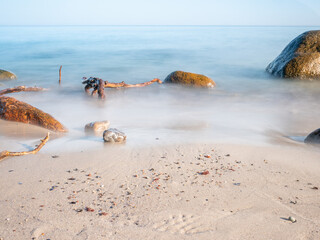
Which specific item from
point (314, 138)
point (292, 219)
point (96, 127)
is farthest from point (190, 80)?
point (292, 219)

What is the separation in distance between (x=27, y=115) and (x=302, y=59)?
826 cm

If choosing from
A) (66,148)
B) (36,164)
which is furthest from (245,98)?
(36,164)

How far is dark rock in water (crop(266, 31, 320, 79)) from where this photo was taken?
9.30m

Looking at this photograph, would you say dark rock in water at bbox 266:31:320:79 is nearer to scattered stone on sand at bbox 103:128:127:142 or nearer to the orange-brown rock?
scattered stone on sand at bbox 103:128:127:142

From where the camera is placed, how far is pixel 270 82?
376 inches

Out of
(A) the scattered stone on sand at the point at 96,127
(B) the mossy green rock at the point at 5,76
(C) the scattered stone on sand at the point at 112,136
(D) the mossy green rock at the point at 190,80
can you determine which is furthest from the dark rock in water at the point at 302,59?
(B) the mossy green rock at the point at 5,76

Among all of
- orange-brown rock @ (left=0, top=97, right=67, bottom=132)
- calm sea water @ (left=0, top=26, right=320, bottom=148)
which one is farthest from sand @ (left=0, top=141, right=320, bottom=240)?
orange-brown rock @ (left=0, top=97, right=67, bottom=132)

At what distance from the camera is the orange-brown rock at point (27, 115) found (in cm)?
444

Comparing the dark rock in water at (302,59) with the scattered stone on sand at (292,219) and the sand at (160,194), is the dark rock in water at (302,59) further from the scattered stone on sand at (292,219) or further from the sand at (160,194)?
the scattered stone on sand at (292,219)

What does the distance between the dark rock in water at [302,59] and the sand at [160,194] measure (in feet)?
21.7

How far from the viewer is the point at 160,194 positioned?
2547mm

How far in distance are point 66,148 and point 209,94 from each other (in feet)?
16.7

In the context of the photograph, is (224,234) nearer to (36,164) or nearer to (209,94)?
(36,164)

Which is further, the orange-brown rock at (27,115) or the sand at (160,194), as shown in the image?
the orange-brown rock at (27,115)
